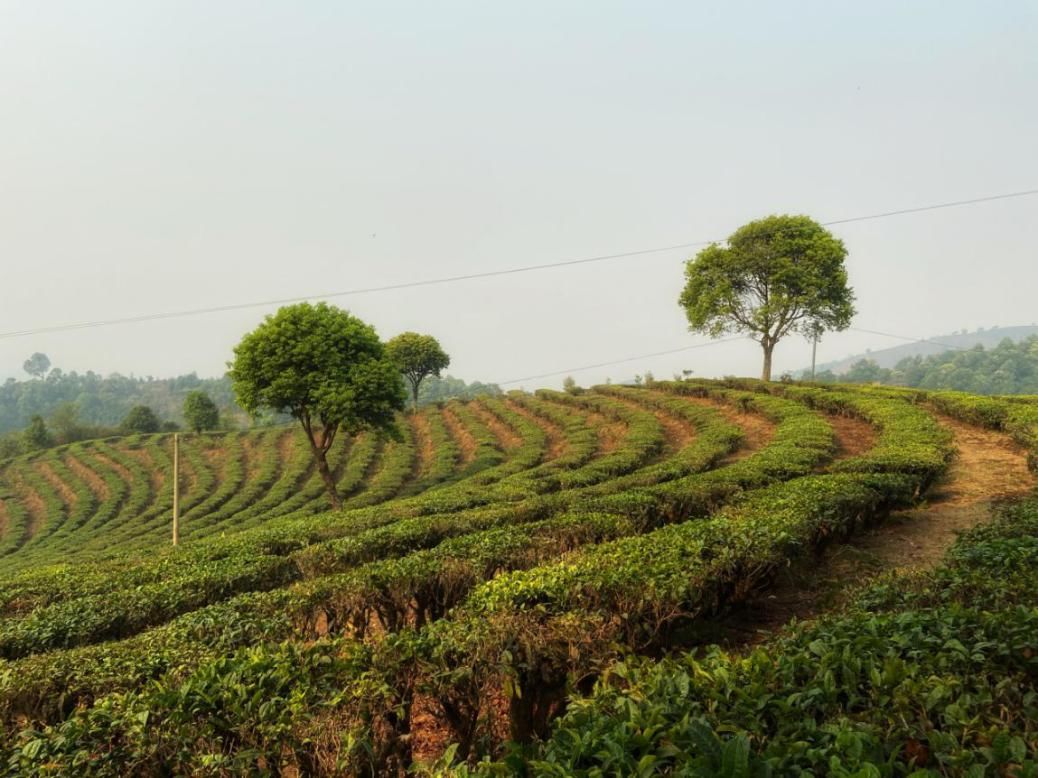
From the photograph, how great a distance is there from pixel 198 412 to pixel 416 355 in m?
20.2

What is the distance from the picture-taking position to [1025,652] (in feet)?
9.14

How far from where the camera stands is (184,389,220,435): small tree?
4872cm

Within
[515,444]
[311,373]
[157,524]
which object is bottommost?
[157,524]

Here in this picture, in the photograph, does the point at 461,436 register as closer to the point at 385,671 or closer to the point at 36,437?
the point at 385,671

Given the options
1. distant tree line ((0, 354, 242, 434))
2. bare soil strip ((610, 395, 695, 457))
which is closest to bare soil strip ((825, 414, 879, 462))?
bare soil strip ((610, 395, 695, 457))

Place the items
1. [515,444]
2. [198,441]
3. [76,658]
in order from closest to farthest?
[76,658] → [515,444] → [198,441]

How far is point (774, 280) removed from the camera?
110ft

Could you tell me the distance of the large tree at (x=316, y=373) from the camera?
2164 centimetres

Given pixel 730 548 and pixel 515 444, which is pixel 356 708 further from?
pixel 515 444

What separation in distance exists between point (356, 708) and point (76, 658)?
10.3ft

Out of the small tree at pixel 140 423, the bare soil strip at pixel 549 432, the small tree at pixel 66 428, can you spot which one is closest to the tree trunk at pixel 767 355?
the bare soil strip at pixel 549 432

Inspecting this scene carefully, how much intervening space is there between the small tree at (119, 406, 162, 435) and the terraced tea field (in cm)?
5530

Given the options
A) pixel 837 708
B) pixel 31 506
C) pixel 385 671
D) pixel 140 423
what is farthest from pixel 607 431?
pixel 140 423

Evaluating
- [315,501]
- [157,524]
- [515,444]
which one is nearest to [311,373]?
[315,501]
